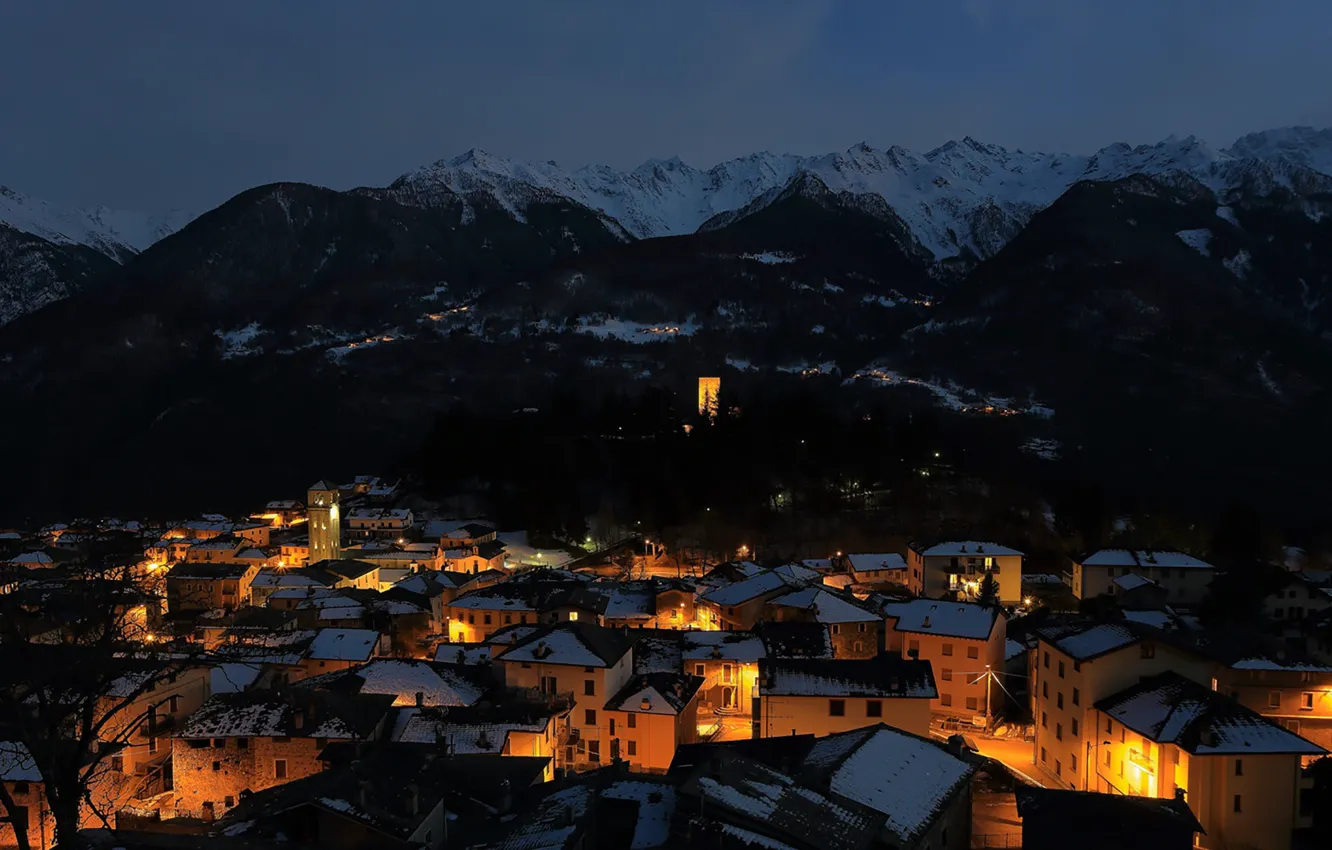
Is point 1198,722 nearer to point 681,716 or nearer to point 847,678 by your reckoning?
point 847,678

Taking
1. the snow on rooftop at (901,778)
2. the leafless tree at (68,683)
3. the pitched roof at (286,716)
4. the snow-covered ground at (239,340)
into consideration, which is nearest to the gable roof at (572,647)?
the pitched roof at (286,716)

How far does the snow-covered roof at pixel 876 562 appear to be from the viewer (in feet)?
145

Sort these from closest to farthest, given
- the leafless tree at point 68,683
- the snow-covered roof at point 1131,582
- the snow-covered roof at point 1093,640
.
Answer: the leafless tree at point 68,683
the snow-covered roof at point 1093,640
the snow-covered roof at point 1131,582

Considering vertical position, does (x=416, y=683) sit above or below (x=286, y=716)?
below

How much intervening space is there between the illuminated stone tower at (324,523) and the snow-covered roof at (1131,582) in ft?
140

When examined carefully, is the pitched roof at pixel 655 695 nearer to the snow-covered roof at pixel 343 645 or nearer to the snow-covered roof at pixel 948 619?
the snow-covered roof at pixel 948 619

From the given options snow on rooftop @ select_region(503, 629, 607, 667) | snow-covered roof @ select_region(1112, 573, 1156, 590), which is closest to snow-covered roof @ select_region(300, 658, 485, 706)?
snow on rooftop @ select_region(503, 629, 607, 667)

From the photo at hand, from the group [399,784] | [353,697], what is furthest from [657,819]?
[353,697]

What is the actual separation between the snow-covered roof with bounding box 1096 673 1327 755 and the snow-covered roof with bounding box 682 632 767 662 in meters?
9.98

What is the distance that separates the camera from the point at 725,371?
12381 cm

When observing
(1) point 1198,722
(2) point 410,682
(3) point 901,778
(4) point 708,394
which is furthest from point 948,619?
(4) point 708,394

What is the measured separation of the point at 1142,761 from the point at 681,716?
1055 centimetres

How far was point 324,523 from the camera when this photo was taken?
56.6 metres

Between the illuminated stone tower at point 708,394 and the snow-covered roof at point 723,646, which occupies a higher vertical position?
the illuminated stone tower at point 708,394
